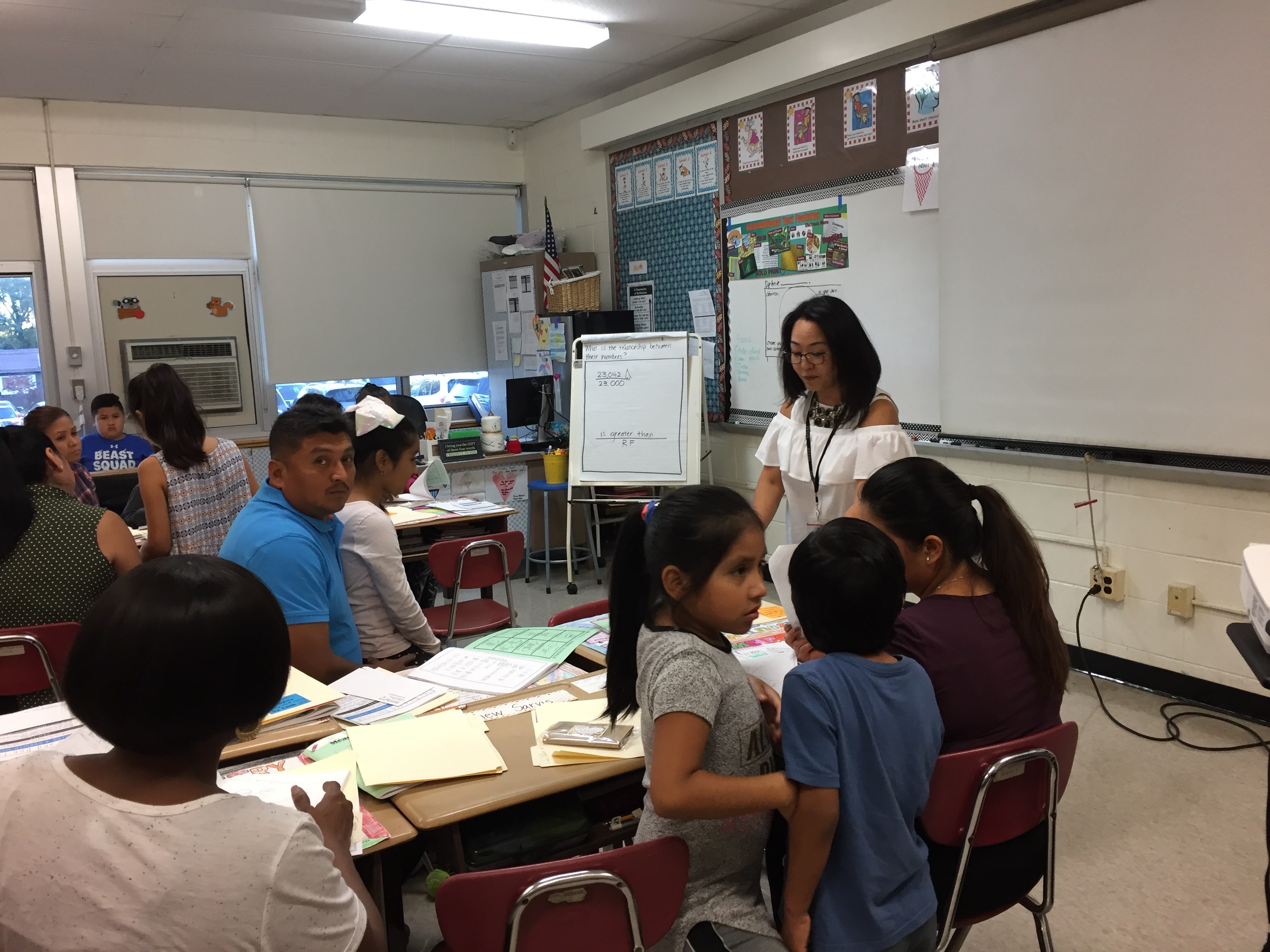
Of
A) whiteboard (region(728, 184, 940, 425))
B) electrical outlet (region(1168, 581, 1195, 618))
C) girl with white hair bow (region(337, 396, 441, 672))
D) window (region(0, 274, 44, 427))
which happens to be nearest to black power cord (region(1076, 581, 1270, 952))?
electrical outlet (region(1168, 581, 1195, 618))

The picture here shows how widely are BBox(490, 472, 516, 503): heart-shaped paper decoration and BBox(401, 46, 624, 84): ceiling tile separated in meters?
2.38

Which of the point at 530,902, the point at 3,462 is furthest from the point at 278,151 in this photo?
the point at 530,902

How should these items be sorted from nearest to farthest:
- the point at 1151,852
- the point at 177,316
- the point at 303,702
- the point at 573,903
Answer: the point at 573,903
the point at 303,702
the point at 1151,852
the point at 177,316

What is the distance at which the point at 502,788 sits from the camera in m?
1.56

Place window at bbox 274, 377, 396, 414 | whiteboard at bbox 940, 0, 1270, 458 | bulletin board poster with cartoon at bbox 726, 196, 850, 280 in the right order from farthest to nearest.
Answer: window at bbox 274, 377, 396, 414 → bulletin board poster with cartoon at bbox 726, 196, 850, 280 → whiteboard at bbox 940, 0, 1270, 458

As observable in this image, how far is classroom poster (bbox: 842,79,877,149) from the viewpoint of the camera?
4266 millimetres

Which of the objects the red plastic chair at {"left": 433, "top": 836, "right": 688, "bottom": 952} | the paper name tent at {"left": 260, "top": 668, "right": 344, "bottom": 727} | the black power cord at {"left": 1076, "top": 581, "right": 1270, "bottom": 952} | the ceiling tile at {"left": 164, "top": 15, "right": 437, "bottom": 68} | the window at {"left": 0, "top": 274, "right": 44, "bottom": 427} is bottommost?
the black power cord at {"left": 1076, "top": 581, "right": 1270, "bottom": 952}

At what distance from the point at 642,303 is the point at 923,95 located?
244 cm

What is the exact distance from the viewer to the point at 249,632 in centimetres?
92

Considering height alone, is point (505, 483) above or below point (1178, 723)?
above

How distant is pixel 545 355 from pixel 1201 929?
5006mm

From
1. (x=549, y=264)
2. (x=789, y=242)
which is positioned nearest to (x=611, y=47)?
(x=789, y=242)

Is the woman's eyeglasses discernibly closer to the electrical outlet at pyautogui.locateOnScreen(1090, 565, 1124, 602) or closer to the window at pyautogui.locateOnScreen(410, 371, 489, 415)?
the electrical outlet at pyautogui.locateOnScreen(1090, 565, 1124, 602)

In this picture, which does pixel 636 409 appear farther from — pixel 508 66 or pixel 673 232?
pixel 508 66
